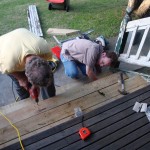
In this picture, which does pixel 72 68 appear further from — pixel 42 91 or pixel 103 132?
pixel 103 132

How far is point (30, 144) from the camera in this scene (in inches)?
93.7

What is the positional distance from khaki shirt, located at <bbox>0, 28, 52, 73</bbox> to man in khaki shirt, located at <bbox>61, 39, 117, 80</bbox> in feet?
2.90

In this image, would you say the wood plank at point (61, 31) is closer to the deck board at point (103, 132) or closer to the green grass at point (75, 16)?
the green grass at point (75, 16)

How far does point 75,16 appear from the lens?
580 cm

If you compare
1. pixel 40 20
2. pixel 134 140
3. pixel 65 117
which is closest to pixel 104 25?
pixel 40 20

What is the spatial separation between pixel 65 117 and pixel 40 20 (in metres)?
3.50

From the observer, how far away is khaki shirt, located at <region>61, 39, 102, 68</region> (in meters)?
3.36

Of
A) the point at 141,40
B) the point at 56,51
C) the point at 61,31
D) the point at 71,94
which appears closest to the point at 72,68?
the point at 71,94

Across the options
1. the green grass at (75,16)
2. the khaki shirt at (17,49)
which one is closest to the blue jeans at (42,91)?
the khaki shirt at (17,49)

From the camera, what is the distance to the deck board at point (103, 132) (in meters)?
2.38

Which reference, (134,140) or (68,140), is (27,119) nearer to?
(68,140)

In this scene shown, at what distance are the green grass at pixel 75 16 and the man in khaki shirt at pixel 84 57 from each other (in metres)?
1.45

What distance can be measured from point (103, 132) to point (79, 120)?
31 cm

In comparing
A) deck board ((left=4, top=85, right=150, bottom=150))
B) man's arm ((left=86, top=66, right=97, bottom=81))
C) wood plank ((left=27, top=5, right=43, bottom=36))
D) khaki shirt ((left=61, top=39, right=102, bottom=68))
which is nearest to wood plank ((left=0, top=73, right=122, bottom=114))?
man's arm ((left=86, top=66, right=97, bottom=81))
